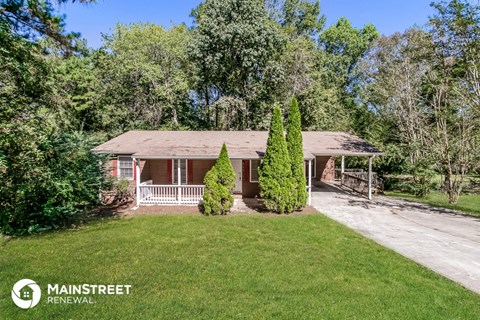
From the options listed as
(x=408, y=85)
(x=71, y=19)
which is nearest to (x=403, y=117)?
(x=408, y=85)

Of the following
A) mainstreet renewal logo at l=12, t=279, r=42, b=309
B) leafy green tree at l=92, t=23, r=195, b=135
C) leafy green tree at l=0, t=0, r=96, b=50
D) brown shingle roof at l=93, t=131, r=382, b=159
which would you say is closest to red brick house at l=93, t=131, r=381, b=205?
brown shingle roof at l=93, t=131, r=382, b=159

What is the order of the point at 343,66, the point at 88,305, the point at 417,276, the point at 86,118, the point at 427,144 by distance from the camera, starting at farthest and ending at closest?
the point at 343,66 → the point at 86,118 → the point at 427,144 → the point at 417,276 → the point at 88,305

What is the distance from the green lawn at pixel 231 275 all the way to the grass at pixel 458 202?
8.54 meters

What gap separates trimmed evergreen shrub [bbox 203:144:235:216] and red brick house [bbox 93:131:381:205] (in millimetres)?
1525

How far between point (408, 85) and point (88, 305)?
21703mm

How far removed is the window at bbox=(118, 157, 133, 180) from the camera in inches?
611

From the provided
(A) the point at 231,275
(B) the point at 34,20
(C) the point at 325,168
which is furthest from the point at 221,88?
(A) the point at 231,275

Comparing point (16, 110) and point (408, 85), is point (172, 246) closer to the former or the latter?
point (16, 110)

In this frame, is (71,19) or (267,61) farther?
(267,61)

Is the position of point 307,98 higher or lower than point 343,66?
lower

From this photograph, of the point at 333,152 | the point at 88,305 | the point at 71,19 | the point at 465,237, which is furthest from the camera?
the point at 333,152

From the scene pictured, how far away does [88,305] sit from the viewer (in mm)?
4977

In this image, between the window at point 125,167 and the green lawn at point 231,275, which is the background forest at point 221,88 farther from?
the green lawn at point 231,275

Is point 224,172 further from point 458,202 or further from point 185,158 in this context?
point 458,202
